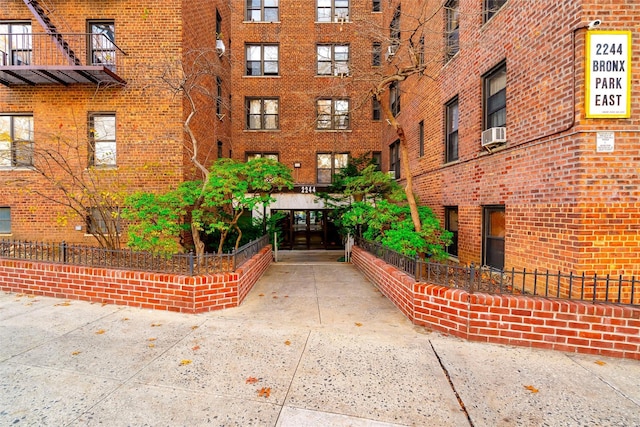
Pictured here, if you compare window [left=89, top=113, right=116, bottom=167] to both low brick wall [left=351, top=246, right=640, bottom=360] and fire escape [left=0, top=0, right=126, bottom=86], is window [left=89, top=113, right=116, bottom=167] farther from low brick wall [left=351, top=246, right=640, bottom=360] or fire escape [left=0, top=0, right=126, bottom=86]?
low brick wall [left=351, top=246, right=640, bottom=360]

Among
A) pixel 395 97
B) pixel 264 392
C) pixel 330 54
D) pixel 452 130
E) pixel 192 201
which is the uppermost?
pixel 330 54

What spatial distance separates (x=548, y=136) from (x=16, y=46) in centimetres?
Answer: 1487

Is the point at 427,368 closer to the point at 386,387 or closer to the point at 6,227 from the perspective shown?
the point at 386,387

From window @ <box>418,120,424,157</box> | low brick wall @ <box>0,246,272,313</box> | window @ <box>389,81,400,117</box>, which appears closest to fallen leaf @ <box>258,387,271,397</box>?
low brick wall @ <box>0,246,272,313</box>

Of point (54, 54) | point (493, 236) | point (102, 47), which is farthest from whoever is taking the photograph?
point (102, 47)

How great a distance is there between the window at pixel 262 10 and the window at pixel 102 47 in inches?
321

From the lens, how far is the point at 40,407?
2.93 meters

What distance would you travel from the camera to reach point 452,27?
900cm

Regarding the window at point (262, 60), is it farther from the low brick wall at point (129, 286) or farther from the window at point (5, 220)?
the low brick wall at point (129, 286)

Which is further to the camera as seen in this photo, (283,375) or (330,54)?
(330,54)

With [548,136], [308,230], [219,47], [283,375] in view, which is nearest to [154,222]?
[283,375]

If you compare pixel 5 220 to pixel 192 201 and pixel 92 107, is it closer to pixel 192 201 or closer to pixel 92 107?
pixel 92 107

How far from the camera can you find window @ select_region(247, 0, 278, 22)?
15992mm

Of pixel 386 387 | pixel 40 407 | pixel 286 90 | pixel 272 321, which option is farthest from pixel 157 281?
pixel 286 90
